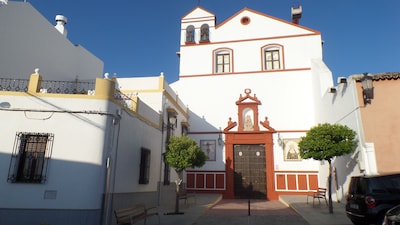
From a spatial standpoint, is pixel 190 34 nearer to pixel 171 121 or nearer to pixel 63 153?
pixel 171 121

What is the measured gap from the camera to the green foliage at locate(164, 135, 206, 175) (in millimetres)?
11352

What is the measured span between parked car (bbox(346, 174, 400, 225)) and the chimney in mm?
15379

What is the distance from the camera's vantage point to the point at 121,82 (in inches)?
543

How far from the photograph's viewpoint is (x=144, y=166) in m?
11.5

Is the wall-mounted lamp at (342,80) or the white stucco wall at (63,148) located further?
the wall-mounted lamp at (342,80)

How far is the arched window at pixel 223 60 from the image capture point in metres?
19.9

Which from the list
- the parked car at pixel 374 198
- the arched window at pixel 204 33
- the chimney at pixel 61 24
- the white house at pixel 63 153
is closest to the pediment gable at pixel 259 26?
the arched window at pixel 204 33

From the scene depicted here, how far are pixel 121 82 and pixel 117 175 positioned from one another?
5.84m

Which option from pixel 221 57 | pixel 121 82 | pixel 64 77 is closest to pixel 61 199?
pixel 121 82

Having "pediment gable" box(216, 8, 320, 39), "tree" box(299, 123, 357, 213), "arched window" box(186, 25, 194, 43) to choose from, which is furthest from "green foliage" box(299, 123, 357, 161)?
"arched window" box(186, 25, 194, 43)

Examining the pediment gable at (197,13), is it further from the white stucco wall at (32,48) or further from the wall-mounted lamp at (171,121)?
the wall-mounted lamp at (171,121)

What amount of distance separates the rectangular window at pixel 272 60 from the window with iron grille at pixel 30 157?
14543 mm

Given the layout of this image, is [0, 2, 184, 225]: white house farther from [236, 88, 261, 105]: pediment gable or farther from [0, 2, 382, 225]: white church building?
[236, 88, 261, 105]: pediment gable

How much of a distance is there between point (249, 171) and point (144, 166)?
8.32 meters
